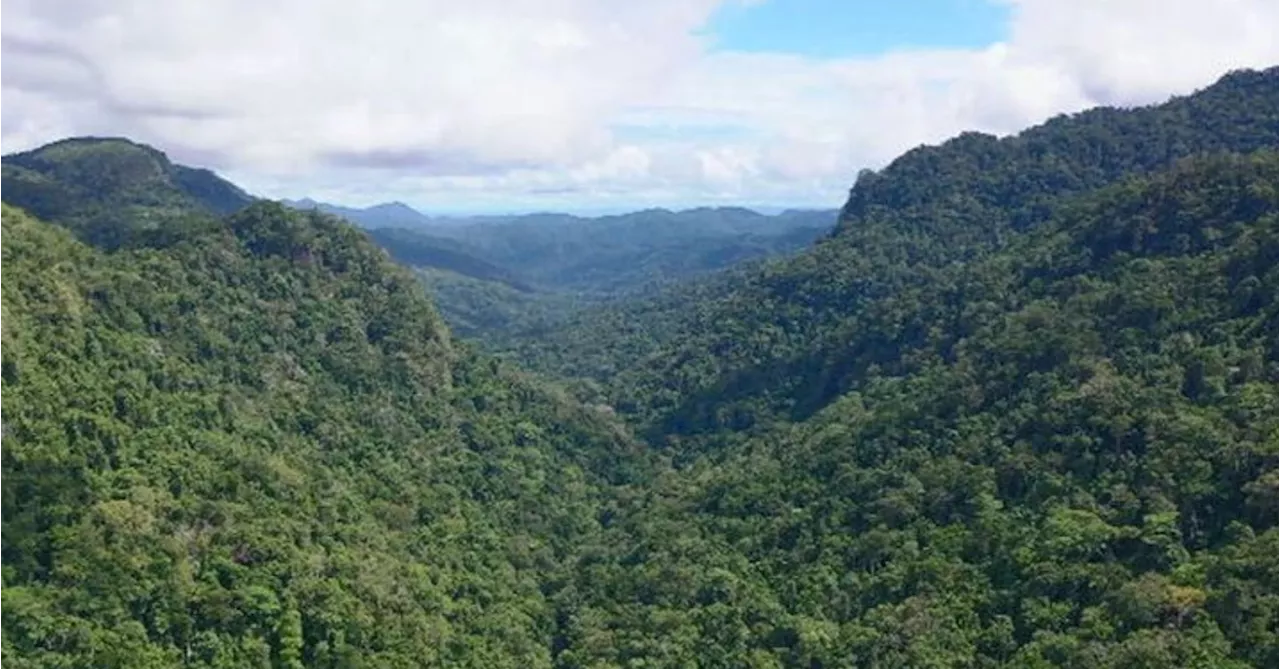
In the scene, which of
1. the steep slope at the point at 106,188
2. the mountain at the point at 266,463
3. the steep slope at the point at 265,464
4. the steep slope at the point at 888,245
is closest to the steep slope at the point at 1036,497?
the steep slope at the point at 265,464

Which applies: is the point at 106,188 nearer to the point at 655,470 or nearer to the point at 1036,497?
the point at 655,470

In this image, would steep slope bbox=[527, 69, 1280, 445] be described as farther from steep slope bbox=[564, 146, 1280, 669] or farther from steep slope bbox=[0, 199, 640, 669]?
steep slope bbox=[564, 146, 1280, 669]

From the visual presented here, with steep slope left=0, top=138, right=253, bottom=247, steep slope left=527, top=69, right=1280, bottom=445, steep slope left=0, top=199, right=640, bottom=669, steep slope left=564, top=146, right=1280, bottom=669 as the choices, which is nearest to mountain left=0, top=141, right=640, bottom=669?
steep slope left=0, top=199, right=640, bottom=669

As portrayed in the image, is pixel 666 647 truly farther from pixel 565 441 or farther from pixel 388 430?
pixel 565 441

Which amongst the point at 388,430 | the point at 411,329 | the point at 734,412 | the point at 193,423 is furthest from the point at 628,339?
the point at 193,423

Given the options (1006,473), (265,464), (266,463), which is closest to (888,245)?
(1006,473)
